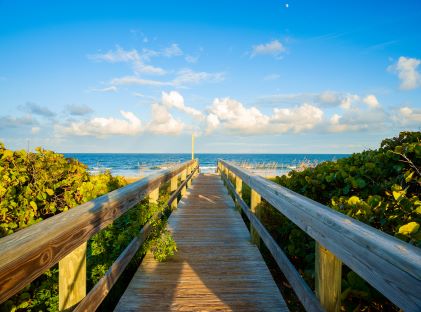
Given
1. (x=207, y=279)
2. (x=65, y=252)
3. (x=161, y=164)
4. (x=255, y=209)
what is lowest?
(x=161, y=164)

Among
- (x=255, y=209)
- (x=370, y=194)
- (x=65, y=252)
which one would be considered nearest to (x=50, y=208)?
(x=65, y=252)

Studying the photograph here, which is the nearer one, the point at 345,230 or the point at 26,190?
the point at 345,230

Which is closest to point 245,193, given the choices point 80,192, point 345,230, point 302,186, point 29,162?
point 302,186

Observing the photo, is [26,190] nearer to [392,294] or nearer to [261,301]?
[261,301]

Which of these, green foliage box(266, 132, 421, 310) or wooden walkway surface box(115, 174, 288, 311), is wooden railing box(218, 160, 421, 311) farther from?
wooden walkway surface box(115, 174, 288, 311)

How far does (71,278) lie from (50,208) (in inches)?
89.9

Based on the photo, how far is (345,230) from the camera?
1268 millimetres

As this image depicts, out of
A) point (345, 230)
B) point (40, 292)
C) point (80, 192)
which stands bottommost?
point (40, 292)

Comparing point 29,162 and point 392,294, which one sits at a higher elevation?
point 29,162

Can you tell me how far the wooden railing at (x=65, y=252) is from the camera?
1.01 meters

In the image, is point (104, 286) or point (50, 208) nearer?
point (104, 286)

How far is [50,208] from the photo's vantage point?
351 cm

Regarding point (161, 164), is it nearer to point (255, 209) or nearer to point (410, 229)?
point (255, 209)

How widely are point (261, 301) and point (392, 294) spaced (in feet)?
5.75
